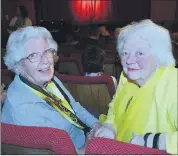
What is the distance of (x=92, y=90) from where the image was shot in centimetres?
223

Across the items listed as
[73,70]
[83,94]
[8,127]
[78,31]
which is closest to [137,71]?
[8,127]

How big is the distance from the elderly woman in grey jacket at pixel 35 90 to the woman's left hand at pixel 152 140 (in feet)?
1.36

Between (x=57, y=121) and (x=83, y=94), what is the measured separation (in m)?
0.61

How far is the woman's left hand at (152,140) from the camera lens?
A: 4.03 ft

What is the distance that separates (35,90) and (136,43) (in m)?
0.57

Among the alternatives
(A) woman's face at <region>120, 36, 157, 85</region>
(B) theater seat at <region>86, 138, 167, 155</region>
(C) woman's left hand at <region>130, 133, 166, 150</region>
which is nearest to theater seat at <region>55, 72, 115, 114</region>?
(A) woman's face at <region>120, 36, 157, 85</region>

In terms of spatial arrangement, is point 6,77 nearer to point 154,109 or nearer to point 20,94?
point 20,94

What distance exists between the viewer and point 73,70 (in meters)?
3.64

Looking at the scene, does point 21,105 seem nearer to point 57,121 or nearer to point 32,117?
point 32,117

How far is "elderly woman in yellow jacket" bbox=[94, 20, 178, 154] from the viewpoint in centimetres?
129

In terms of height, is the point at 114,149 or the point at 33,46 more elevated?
the point at 33,46

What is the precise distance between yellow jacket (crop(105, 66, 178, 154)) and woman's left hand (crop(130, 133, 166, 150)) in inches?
0.9

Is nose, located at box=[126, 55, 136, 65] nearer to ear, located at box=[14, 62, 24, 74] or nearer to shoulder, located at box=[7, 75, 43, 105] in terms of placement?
shoulder, located at box=[7, 75, 43, 105]

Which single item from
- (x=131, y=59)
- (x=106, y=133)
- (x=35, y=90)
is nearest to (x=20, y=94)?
(x=35, y=90)
